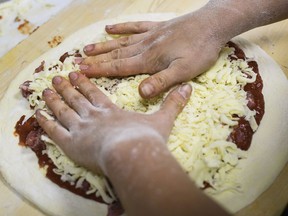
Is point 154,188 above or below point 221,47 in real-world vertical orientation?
above

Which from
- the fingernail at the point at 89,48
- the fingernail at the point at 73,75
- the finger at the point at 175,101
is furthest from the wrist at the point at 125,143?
the fingernail at the point at 89,48

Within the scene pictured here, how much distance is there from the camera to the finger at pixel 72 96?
4.07 ft

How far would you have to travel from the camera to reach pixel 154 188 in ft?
2.84

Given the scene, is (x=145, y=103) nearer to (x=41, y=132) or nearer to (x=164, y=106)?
(x=164, y=106)

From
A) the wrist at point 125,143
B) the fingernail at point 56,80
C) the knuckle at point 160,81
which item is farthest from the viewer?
the fingernail at point 56,80

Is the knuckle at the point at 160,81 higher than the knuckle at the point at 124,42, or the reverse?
the knuckle at the point at 124,42

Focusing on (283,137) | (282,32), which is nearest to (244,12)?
(282,32)

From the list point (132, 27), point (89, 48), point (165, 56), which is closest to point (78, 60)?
point (89, 48)

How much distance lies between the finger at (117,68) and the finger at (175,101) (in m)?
0.21

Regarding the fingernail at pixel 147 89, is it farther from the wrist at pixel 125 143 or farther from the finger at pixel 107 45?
the finger at pixel 107 45

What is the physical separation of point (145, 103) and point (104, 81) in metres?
0.23

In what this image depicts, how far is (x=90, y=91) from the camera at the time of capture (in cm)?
130

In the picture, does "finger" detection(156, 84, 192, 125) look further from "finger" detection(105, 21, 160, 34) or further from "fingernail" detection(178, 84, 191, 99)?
"finger" detection(105, 21, 160, 34)

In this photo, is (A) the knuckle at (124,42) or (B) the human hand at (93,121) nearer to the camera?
(B) the human hand at (93,121)
